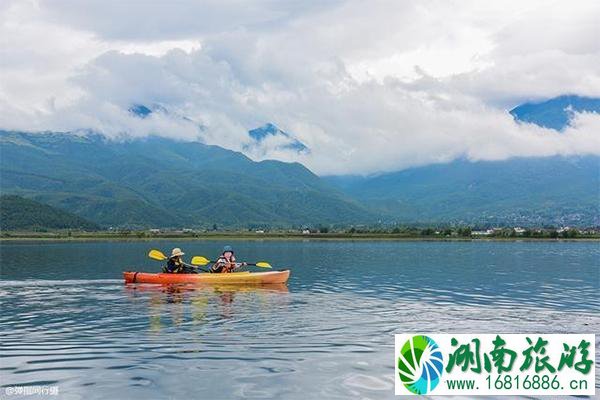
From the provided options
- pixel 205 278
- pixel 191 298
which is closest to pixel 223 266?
pixel 205 278

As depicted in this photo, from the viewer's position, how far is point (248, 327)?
27.4 m

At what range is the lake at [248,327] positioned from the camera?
18.9 m

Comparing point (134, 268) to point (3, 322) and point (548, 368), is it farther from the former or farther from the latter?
point (548, 368)

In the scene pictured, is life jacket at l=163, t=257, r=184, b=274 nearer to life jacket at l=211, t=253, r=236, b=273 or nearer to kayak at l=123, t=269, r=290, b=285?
kayak at l=123, t=269, r=290, b=285

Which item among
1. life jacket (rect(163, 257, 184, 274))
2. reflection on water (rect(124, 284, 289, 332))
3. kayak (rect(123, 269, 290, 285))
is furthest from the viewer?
life jacket (rect(163, 257, 184, 274))

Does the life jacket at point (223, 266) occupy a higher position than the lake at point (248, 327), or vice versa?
the life jacket at point (223, 266)

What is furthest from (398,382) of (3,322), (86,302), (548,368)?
(86,302)

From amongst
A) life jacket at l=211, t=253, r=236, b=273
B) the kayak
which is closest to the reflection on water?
the kayak

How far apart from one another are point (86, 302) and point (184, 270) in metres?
11.3

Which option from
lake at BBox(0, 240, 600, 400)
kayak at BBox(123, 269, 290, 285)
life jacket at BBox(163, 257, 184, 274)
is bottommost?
lake at BBox(0, 240, 600, 400)

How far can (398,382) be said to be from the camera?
17703 mm

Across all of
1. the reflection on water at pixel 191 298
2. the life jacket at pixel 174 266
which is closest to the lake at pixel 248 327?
the reflection on water at pixel 191 298

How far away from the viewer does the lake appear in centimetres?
1886

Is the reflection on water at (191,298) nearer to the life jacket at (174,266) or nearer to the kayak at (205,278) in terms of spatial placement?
the kayak at (205,278)
